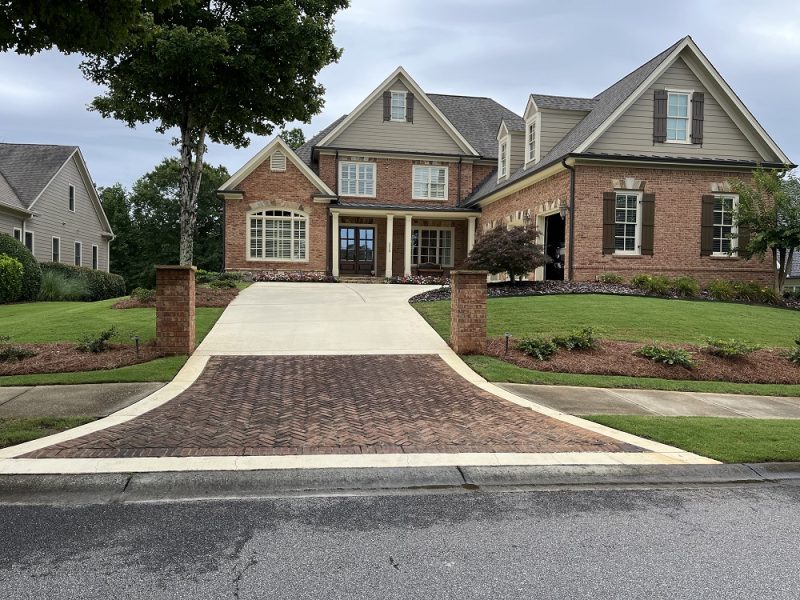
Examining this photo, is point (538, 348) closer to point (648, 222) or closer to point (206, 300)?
point (206, 300)

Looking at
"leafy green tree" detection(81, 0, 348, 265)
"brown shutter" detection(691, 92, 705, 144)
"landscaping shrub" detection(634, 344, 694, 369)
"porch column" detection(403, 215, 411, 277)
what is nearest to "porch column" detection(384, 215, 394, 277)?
"porch column" detection(403, 215, 411, 277)

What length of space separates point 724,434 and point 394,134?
23214 mm

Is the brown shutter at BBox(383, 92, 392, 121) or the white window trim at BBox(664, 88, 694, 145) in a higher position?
the brown shutter at BBox(383, 92, 392, 121)

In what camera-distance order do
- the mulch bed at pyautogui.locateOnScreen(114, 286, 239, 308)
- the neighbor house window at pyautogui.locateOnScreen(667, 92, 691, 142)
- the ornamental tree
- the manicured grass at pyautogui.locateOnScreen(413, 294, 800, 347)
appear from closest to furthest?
the manicured grass at pyautogui.locateOnScreen(413, 294, 800, 347) → the mulch bed at pyautogui.locateOnScreen(114, 286, 239, 308) → the ornamental tree → the neighbor house window at pyautogui.locateOnScreen(667, 92, 691, 142)

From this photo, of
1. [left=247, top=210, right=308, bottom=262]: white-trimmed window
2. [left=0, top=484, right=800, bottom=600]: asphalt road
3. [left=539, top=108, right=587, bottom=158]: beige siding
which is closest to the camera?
[left=0, top=484, right=800, bottom=600]: asphalt road

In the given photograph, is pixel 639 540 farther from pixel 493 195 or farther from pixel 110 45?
pixel 493 195

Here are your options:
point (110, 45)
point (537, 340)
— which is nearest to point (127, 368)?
point (110, 45)

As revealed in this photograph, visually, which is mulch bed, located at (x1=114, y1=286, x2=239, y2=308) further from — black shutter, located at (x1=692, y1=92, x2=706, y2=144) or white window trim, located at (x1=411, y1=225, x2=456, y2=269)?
black shutter, located at (x1=692, y1=92, x2=706, y2=144)

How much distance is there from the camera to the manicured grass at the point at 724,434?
5.51 m

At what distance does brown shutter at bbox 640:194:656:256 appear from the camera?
19.5 meters

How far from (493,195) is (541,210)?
12.4 ft

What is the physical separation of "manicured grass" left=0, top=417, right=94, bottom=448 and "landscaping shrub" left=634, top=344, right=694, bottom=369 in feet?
28.4

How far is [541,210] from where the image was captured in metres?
21.2

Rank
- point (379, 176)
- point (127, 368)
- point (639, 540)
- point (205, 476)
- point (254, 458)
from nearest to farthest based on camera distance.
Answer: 1. point (639, 540)
2. point (205, 476)
3. point (254, 458)
4. point (127, 368)
5. point (379, 176)
